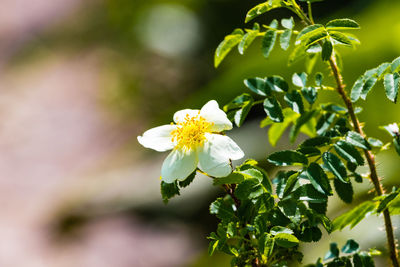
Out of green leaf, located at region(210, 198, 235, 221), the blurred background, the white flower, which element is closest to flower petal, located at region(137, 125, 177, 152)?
the white flower

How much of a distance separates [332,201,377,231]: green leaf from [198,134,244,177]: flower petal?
0.77ft

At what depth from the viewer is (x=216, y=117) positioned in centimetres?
70

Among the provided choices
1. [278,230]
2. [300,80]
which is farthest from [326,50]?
[278,230]

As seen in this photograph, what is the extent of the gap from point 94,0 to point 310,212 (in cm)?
485

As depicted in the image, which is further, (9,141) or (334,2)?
(9,141)

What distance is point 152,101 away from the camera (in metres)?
3.93

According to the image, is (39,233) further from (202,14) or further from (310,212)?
(310,212)

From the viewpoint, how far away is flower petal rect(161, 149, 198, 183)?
0.65m

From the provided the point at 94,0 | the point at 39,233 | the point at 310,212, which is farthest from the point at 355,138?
the point at 94,0

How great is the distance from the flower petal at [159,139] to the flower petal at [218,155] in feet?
0.19

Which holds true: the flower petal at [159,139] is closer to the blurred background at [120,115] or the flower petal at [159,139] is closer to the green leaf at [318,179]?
the green leaf at [318,179]

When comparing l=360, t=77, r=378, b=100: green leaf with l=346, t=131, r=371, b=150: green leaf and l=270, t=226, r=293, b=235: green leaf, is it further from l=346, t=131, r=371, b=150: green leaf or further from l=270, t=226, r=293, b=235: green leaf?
l=270, t=226, r=293, b=235: green leaf

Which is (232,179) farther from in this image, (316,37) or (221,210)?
(316,37)

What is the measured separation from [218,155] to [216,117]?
0.07 meters
